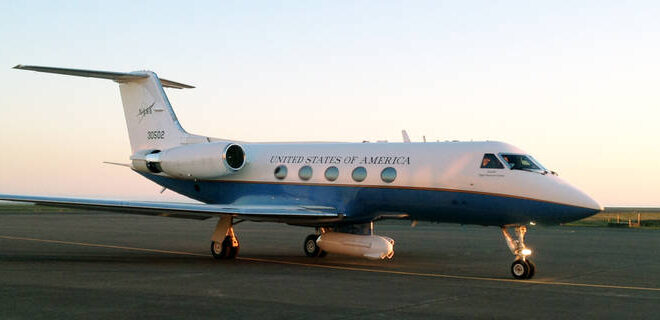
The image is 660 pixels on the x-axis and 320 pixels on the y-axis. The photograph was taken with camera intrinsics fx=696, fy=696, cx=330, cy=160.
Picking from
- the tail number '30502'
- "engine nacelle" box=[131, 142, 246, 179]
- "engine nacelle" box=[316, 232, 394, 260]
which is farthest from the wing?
the tail number '30502'

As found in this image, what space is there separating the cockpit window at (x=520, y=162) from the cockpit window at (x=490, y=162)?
0.58 feet

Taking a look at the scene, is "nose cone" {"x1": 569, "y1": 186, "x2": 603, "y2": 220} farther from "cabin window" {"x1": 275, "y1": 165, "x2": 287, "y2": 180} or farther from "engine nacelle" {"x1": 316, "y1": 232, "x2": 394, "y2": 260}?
"cabin window" {"x1": 275, "y1": 165, "x2": 287, "y2": 180}

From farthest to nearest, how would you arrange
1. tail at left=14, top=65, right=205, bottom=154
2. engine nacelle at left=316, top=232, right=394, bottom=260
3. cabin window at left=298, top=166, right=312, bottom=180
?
tail at left=14, top=65, right=205, bottom=154
cabin window at left=298, top=166, right=312, bottom=180
engine nacelle at left=316, top=232, right=394, bottom=260

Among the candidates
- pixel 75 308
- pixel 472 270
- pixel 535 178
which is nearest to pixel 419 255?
pixel 472 270

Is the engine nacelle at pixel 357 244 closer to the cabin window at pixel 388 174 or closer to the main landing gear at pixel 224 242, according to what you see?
the cabin window at pixel 388 174

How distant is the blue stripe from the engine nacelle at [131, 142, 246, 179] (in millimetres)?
484

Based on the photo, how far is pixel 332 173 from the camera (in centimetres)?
1678

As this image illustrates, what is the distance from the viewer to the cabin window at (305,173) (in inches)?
680

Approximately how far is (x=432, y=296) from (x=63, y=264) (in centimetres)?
839

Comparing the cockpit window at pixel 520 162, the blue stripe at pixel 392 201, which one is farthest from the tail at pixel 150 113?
the cockpit window at pixel 520 162

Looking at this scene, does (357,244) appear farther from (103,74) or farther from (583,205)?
(103,74)

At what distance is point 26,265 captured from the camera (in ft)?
47.3

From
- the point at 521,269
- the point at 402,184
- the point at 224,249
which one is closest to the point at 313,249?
Result: the point at 224,249

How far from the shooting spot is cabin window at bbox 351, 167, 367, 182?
1614 cm
